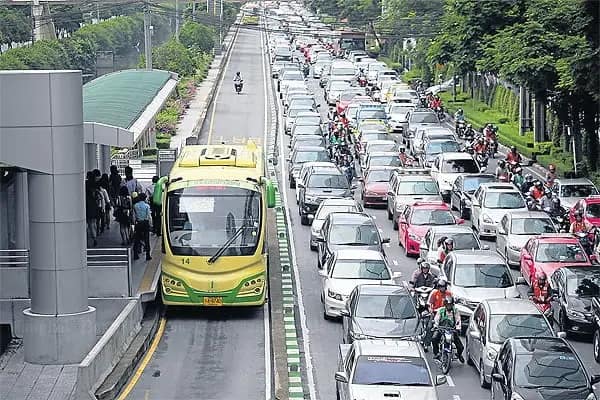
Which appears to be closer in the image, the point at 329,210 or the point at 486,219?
the point at 329,210

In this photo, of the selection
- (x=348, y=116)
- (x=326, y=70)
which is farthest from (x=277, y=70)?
(x=348, y=116)

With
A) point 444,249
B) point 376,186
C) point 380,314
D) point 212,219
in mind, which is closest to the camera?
point 380,314

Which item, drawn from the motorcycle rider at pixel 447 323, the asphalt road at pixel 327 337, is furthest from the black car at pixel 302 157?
the motorcycle rider at pixel 447 323

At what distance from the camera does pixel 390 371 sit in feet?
63.8

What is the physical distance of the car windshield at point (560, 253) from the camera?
29.6 m

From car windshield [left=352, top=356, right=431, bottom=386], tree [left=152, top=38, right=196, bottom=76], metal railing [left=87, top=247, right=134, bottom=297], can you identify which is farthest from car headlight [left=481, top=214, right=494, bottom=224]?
tree [left=152, top=38, right=196, bottom=76]

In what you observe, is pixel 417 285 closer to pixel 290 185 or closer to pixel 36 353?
pixel 36 353

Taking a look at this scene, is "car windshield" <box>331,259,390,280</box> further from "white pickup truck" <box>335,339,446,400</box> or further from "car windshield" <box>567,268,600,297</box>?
"white pickup truck" <box>335,339,446,400</box>

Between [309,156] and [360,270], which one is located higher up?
[309,156]

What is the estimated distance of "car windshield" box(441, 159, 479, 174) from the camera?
43.6m

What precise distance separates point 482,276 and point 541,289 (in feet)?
4.53

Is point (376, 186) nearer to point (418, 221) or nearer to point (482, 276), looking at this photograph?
point (418, 221)

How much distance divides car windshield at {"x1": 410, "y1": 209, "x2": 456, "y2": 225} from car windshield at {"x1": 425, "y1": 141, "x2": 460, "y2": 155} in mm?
12984

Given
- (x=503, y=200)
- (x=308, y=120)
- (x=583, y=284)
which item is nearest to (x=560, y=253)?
(x=583, y=284)
